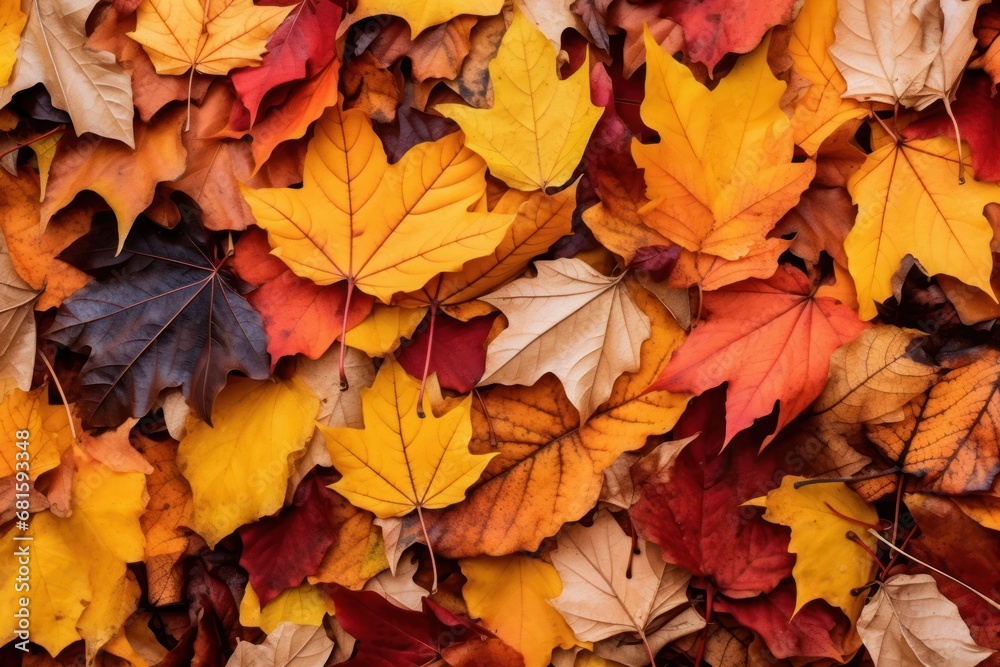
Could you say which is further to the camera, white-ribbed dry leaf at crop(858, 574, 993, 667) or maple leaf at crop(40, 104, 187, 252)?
maple leaf at crop(40, 104, 187, 252)

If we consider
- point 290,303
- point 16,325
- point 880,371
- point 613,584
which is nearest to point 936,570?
point 880,371

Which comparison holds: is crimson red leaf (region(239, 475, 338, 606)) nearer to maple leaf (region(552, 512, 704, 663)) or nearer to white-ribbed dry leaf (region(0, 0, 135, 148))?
maple leaf (region(552, 512, 704, 663))

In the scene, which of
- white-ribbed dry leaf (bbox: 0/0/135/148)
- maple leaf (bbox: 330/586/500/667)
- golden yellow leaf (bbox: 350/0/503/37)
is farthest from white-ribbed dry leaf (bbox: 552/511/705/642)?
white-ribbed dry leaf (bbox: 0/0/135/148)

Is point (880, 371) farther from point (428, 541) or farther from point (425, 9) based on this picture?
point (425, 9)

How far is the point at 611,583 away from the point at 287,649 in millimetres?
437

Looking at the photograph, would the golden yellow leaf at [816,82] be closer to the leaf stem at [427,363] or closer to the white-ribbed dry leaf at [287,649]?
the leaf stem at [427,363]

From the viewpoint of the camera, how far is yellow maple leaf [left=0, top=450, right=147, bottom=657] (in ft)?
3.15

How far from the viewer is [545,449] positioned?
94cm

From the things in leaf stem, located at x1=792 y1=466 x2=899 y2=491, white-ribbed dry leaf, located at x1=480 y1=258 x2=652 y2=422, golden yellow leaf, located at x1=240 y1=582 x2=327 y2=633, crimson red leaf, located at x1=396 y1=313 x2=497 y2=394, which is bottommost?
golden yellow leaf, located at x1=240 y1=582 x2=327 y2=633

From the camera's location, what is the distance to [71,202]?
3.20 ft

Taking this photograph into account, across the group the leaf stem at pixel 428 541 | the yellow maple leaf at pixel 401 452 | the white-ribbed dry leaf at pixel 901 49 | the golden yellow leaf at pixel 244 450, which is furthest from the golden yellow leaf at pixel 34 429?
the white-ribbed dry leaf at pixel 901 49

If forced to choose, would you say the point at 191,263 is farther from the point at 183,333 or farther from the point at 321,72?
the point at 321,72

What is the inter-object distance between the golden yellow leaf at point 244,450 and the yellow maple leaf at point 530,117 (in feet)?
1.33

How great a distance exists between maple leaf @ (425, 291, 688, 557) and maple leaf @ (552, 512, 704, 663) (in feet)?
0.20
